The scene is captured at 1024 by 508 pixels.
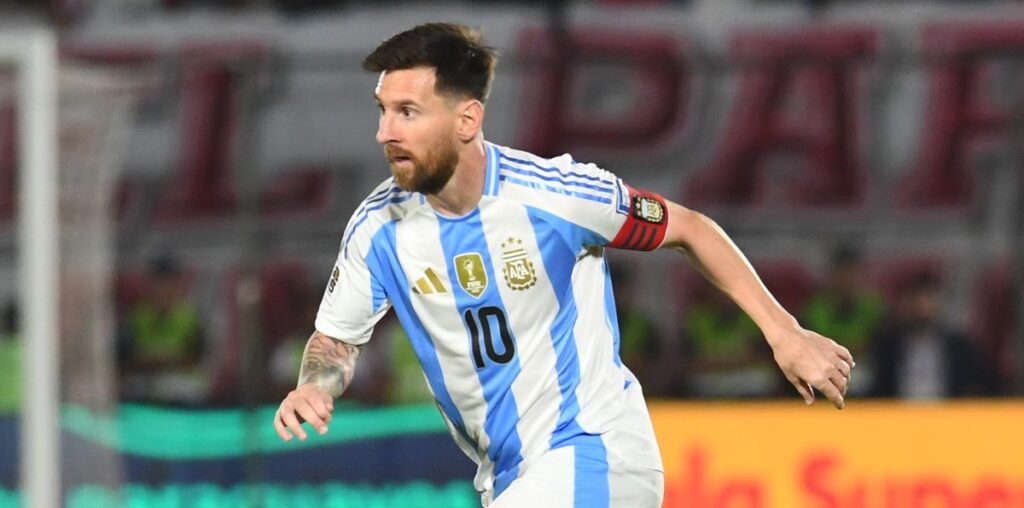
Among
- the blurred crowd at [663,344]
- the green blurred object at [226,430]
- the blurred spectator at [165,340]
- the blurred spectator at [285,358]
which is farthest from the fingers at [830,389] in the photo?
the blurred spectator at [165,340]

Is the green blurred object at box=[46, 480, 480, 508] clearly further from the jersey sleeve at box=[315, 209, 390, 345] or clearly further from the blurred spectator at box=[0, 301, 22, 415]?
the jersey sleeve at box=[315, 209, 390, 345]

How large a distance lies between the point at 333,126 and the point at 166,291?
5.20 ft

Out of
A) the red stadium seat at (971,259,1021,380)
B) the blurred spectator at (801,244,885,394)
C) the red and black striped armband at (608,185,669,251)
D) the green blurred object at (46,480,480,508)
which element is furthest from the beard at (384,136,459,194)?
the red stadium seat at (971,259,1021,380)

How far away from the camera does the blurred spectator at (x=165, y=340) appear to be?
10326 mm

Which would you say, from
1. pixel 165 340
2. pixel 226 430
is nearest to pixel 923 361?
pixel 226 430

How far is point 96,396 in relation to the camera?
7.21 metres

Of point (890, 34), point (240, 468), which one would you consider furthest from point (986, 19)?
point (240, 468)

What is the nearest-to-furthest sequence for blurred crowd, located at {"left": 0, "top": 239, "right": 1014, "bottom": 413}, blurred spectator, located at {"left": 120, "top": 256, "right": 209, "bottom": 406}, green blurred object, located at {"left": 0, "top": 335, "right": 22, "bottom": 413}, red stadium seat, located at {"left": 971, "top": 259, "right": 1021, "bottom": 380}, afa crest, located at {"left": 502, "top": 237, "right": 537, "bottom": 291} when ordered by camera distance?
afa crest, located at {"left": 502, "top": 237, "right": 537, "bottom": 291}
green blurred object, located at {"left": 0, "top": 335, "right": 22, "bottom": 413}
blurred crowd, located at {"left": 0, "top": 239, "right": 1014, "bottom": 413}
blurred spectator, located at {"left": 120, "top": 256, "right": 209, "bottom": 406}
red stadium seat, located at {"left": 971, "top": 259, "right": 1021, "bottom": 380}

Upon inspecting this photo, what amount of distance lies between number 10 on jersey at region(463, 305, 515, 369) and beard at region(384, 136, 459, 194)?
0.29 meters

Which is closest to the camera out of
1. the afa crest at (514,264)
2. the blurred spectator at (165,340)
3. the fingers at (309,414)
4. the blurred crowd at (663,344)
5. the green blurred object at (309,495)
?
the fingers at (309,414)

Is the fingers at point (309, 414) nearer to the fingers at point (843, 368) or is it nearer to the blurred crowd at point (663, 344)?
the fingers at point (843, 368)

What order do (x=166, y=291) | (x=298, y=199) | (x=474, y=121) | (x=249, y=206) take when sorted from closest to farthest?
(x=474, y=121)
(x=249, y=206)
(x=166, y=291)
(x=298, y=199)

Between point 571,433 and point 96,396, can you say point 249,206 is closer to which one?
point 96,396

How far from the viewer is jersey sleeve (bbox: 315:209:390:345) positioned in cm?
392
